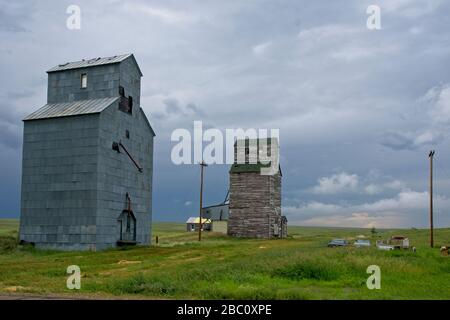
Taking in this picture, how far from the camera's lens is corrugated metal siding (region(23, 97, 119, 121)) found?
46812mm

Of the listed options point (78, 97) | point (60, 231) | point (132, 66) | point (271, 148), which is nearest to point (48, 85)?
point (78, 97)

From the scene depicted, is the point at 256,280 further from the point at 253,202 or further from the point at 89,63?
the point at 253,202

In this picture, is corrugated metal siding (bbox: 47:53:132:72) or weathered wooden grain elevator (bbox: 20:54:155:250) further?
corrugated metal siding (bbox: 47:53:132:72)

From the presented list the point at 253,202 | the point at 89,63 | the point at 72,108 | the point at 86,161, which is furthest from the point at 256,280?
the point at 253,202

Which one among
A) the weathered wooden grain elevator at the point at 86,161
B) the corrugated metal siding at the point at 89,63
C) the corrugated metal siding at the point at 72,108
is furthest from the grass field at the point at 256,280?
the corrugated metal siding at the point at 89,63

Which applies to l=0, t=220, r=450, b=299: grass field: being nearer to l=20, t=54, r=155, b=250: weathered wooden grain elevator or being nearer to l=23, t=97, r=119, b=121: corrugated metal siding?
l=20, t=54, r=155, b=250: weathered wooden grain elevator

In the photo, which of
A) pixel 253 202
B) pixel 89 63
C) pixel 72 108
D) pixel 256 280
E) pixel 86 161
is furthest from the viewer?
pixel 253 202

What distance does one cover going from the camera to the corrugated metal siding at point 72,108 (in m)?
46.8

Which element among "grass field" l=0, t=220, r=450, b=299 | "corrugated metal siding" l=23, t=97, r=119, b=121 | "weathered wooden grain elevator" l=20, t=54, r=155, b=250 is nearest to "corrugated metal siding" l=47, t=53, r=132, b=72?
"weathered wooden grain elevator" l=20, t=54, r=155, b=250

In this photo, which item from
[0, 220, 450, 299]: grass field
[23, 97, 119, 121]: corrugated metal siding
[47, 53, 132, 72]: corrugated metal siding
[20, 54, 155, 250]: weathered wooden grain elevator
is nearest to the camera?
[0, 220, 450, 299]: grass field

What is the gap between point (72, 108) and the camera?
4828cm

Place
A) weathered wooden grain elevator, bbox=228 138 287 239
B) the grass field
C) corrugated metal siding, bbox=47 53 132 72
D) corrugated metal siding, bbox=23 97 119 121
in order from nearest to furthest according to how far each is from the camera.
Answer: the grass field, corrugated metal siding, bbox=23 97 119 121, corrugated metal siding, bbox=47 53 132 72, weathered wooden grain elevator, bbox=228 138 287 239

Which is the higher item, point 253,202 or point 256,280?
point 253,202
